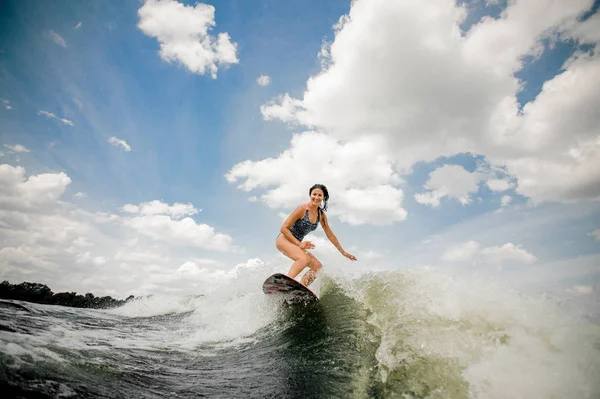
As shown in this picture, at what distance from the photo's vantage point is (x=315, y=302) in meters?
6.44

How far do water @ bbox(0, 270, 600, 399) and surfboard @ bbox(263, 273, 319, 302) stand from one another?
97 centimetres

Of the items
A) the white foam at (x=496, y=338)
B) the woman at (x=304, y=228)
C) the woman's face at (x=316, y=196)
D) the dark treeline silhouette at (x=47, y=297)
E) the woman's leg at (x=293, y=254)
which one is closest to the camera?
the white foam at (x=496, y=338)

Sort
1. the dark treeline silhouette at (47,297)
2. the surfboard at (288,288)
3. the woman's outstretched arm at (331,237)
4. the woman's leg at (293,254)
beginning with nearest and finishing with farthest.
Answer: the surfboard at (288,288)
the woman's leg at (293,254)
the woman's outstretched arm at (331,237)
the dark treeline silhouette at (47,297)

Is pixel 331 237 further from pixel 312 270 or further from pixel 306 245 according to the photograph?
pixel 306 245

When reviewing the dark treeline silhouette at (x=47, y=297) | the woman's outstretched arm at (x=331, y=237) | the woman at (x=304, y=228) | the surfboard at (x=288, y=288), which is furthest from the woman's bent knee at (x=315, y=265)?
the dark treeline silhouette at (x=47, y=297)

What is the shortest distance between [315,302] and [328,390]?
3456mm

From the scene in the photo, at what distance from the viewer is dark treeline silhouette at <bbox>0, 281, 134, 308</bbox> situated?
64.8 feet

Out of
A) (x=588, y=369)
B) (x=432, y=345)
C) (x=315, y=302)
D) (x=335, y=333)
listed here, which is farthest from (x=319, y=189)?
(x=588, y=369)

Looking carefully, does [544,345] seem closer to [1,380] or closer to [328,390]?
[328,390]

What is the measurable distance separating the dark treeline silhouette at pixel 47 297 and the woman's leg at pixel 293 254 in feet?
56.3

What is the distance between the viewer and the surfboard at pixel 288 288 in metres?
6.14

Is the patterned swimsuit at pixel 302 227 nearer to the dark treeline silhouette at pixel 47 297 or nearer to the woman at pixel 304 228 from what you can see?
the woman at pixel 304 228

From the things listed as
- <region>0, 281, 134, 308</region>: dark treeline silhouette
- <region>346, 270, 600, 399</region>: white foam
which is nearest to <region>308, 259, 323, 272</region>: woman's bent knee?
<region>346, 270, 600, 399</region>: white foam

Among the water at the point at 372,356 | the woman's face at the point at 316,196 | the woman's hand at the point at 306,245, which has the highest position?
the woman's face at the point at 316,196
